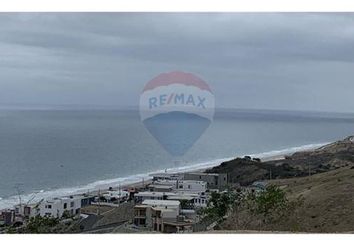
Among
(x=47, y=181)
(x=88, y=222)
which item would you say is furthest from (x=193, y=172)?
(x=47, y=181)

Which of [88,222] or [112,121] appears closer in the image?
[88,222]

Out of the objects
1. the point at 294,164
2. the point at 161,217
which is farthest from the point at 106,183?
the point at 294,164

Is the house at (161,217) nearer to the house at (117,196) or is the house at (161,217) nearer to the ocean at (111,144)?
the house at (117,196)

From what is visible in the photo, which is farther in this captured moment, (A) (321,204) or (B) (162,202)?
(A) (321,204)

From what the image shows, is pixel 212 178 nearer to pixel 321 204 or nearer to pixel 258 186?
pixel 258 186

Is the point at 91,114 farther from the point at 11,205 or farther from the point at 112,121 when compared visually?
the point at 11,205

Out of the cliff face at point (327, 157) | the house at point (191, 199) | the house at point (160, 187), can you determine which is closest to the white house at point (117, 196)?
the house at point (160, 187)
